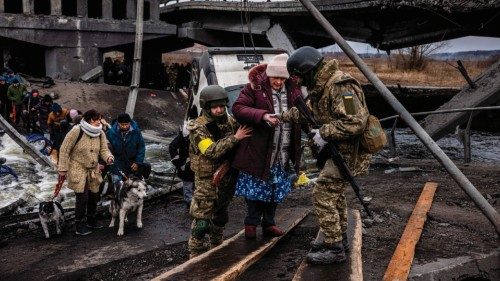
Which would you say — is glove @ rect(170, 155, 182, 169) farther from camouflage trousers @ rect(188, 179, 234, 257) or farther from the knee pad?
the knee pad

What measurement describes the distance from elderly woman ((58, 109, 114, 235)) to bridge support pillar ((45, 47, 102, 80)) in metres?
17.1

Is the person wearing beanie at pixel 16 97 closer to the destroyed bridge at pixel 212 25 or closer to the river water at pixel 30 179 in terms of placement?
the river water at pixel 30 179

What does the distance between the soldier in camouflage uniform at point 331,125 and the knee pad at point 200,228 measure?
1.06m

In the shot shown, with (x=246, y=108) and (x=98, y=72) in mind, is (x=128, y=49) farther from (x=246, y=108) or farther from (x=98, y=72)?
(x=246, y=108)

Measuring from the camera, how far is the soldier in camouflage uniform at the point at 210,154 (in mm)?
4234

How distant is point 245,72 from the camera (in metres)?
9.49

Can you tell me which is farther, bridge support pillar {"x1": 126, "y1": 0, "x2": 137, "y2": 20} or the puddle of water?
bridge support pillar {"x1": 126, "y1": 0, "x2": 137, "y2": 20}

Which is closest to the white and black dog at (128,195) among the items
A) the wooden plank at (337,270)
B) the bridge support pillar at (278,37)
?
the wooden plank at (337,270)

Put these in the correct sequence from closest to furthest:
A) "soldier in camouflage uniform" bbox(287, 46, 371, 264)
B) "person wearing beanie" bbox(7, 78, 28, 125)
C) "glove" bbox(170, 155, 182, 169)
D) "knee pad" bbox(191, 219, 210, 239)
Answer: "soldier in camouflage uniform" bbox(287, 46, 371, 264) → "knee pad" bbox(191, 219, 210, 239) → "glove" bbox(170, 155, 182, 169) → "person wearing beanie" bbox(7, 78, 28, 125)

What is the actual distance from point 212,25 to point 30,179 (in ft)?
49.0

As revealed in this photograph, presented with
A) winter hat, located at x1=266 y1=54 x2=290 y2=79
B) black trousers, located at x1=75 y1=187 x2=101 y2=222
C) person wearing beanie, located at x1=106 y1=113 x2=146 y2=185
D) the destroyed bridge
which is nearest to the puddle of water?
the destroyed bridge

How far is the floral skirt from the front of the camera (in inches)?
181

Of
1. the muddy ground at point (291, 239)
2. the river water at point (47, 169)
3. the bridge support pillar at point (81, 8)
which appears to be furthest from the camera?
the bridge support pillar at point (81, 8)

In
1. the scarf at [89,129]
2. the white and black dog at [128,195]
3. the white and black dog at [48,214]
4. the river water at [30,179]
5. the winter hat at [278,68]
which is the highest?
the winter hat at [278,68]
